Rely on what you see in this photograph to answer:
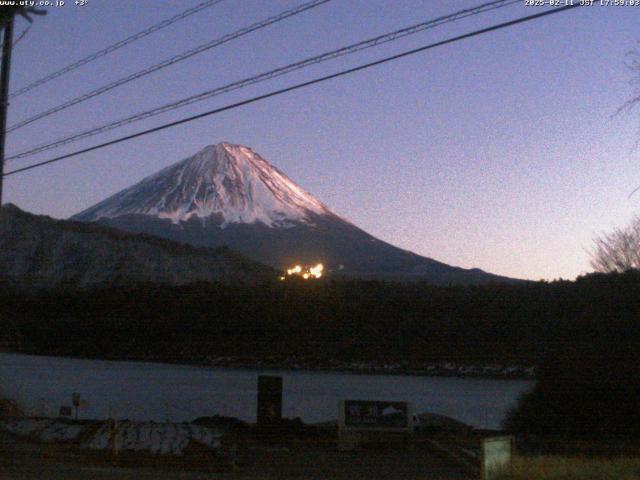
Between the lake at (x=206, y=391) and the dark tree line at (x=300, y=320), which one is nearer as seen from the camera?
the lake at (x=206, y=391)

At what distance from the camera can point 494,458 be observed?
46.1 feet

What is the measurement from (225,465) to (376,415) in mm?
5791

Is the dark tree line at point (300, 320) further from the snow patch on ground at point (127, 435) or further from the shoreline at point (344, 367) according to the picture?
the snow patch on ground at point (127, 435)

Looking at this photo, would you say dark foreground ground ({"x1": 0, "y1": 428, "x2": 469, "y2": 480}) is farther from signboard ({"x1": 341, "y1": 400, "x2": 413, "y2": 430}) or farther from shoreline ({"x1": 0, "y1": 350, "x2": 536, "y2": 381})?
shoreline ({"x1": 0, "y1": 350, "x2": 536, "y2": 381})

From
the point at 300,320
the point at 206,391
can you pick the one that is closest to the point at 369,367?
the point at 300,320

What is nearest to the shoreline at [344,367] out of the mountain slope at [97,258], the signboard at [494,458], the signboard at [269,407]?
the mountain slope at [97,258]

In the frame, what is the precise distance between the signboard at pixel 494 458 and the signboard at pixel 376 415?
25.3 ft

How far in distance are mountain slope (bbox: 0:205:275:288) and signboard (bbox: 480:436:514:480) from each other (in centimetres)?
5728

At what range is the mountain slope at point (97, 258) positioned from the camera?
240ft

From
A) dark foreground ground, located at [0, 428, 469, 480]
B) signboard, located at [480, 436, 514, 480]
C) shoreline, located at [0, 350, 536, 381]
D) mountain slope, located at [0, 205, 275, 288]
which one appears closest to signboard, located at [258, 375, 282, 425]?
dark foreground ground, located at [0, 428, 469, 480]

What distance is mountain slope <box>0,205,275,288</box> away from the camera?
73125 mm

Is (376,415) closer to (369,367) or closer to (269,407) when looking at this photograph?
(269,407)

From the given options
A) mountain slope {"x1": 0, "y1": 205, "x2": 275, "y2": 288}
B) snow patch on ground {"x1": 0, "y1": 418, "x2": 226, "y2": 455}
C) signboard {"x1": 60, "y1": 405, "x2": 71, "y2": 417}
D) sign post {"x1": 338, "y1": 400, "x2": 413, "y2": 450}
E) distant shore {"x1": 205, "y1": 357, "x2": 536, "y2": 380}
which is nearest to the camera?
snow patch on ground {"x1": 0, "y1": 418, "x2": 226, "y2": 455}

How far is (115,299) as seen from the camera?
209 ft
